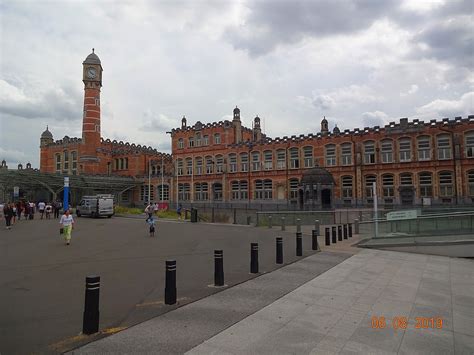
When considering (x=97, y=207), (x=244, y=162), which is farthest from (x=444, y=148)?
(x=97, y=207)

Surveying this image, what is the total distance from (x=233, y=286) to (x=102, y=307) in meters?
2.87

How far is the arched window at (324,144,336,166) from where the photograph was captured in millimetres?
45688

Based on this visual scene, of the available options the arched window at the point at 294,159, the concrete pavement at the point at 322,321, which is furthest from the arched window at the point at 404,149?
the concrete pavement at the point at 322,321

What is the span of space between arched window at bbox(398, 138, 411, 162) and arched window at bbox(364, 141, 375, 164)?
3.01 meters

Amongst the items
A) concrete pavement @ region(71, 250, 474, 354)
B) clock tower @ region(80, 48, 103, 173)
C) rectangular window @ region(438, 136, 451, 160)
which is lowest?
concrete pavement @ region(71, 250, 474, 354)

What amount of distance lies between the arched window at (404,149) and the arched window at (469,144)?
5576 millimetres

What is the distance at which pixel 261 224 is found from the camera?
26609 millimetres

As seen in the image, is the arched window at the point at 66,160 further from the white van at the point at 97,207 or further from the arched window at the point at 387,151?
the arched window at the point at 387,151

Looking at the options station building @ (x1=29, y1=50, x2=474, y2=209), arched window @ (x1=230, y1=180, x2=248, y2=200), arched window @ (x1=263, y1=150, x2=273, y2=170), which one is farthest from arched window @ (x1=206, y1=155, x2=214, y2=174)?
arched window @ (x1=263, y1=150, x2=273, y2=170)

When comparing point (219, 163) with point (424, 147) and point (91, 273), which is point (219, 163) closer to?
point (424, 147)

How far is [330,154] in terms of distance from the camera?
45969mm

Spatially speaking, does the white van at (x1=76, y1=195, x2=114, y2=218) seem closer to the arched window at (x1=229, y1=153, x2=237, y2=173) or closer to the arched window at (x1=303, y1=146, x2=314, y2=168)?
the arched window at (x1=229, y1=153, x2=237, y2=173)

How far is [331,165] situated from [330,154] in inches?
58.4

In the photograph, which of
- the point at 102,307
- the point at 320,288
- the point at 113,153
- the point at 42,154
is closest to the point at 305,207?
the point at 320,288
